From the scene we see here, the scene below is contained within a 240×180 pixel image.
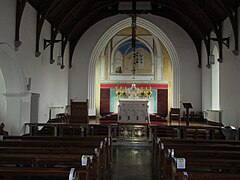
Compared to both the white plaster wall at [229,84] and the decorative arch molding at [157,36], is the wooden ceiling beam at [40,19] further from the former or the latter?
the white plaster wall at [229,84]

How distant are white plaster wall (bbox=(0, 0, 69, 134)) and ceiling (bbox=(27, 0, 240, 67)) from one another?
0.70 meters

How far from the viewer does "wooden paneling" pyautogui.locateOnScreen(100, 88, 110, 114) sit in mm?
18656

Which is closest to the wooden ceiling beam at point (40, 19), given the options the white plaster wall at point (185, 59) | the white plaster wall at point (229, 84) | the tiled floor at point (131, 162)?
the tiled floor at point (131, 162)

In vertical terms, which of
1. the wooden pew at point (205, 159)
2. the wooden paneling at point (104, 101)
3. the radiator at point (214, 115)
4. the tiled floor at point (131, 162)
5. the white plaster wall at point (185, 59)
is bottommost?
the tiled floor at point (131, 162)

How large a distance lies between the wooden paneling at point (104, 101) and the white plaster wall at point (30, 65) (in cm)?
581

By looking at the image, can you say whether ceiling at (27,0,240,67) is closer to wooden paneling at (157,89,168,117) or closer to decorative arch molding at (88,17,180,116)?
decorative arch molding at (88,17,180,116)

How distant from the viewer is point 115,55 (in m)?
19.1

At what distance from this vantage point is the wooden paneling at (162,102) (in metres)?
18.4

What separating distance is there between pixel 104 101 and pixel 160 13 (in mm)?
7387

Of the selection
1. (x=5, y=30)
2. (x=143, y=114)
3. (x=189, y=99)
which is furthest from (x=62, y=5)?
(x=189, y=99)

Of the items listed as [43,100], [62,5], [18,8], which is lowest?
[43,100]

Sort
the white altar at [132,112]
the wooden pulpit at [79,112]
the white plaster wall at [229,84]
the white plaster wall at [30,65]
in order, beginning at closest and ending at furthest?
the white plaster wall at [30,65] < the white plaster wall at [229,84] < the white altar at [132,112] < the wooden pulpit at [79,112]

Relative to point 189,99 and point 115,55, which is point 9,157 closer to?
point 189,99

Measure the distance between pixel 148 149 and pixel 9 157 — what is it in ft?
19.3
